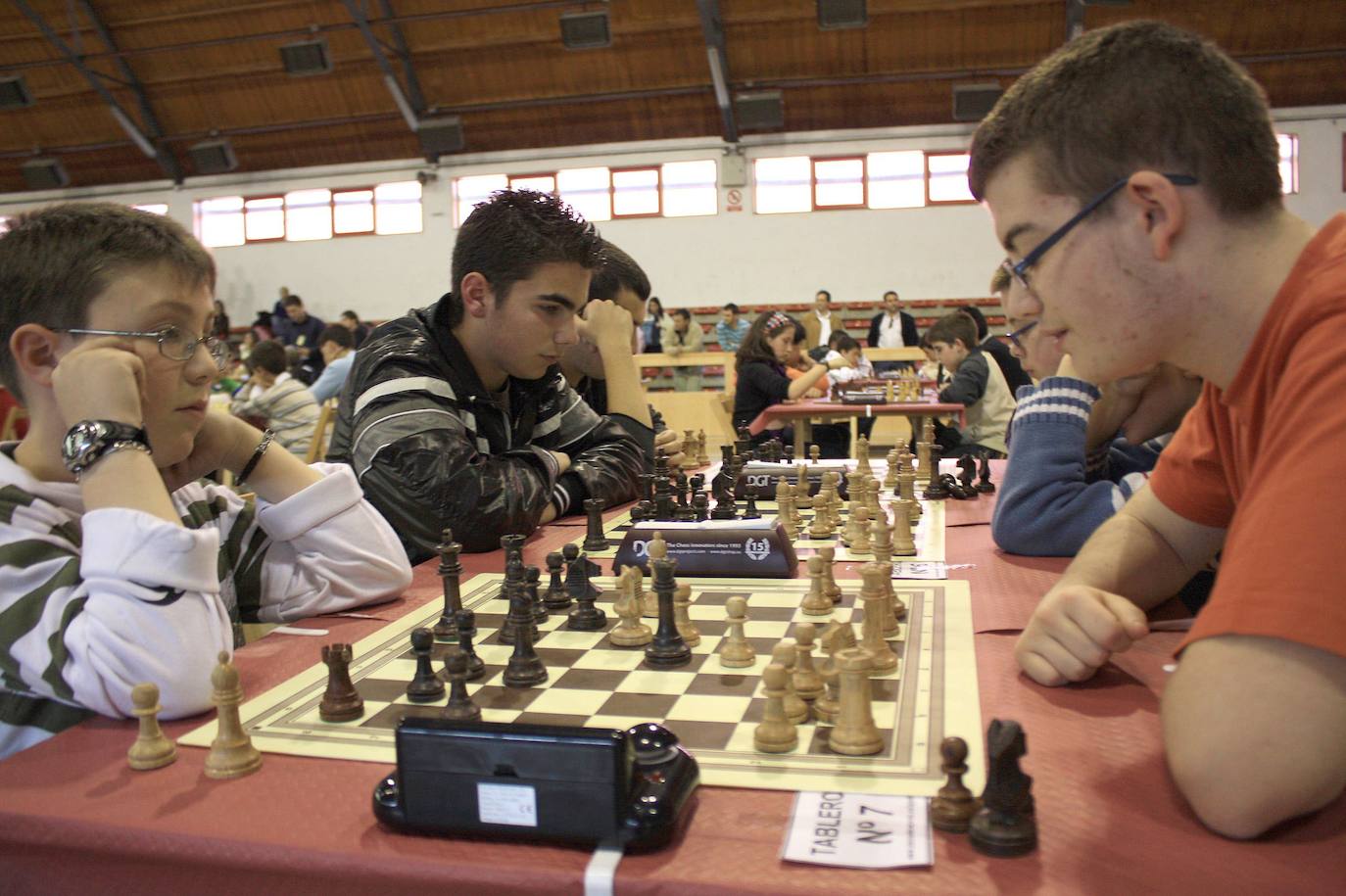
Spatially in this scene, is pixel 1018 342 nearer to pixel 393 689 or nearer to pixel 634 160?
pixel 393 689

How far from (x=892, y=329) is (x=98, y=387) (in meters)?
13.7

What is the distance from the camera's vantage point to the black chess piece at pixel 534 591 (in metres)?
1.78

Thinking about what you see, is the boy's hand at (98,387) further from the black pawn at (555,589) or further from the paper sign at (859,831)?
the paper sign at (859,831)

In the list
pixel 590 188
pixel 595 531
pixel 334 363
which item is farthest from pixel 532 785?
pixel 590 188

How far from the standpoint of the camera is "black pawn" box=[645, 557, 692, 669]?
1540mm

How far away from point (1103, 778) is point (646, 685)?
1.97ft

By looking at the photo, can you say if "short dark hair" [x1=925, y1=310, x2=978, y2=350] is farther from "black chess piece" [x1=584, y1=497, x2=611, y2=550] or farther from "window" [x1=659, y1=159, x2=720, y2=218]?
"window" [x1=659, y1=159, x2=720, y2=218]

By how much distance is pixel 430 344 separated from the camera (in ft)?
8.94

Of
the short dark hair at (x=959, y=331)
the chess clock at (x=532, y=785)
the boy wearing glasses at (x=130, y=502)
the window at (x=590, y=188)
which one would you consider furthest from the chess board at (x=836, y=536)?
the window at (x=590, y=188)

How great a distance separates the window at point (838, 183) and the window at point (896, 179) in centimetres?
17

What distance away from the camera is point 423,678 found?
1.44 m

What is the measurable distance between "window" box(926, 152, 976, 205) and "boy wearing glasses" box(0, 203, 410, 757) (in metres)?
14.6

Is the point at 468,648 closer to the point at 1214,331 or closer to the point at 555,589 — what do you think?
the point at 555,589

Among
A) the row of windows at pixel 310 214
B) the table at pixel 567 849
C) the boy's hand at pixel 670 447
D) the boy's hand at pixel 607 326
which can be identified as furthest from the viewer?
the row of windows at pixel 310 214
